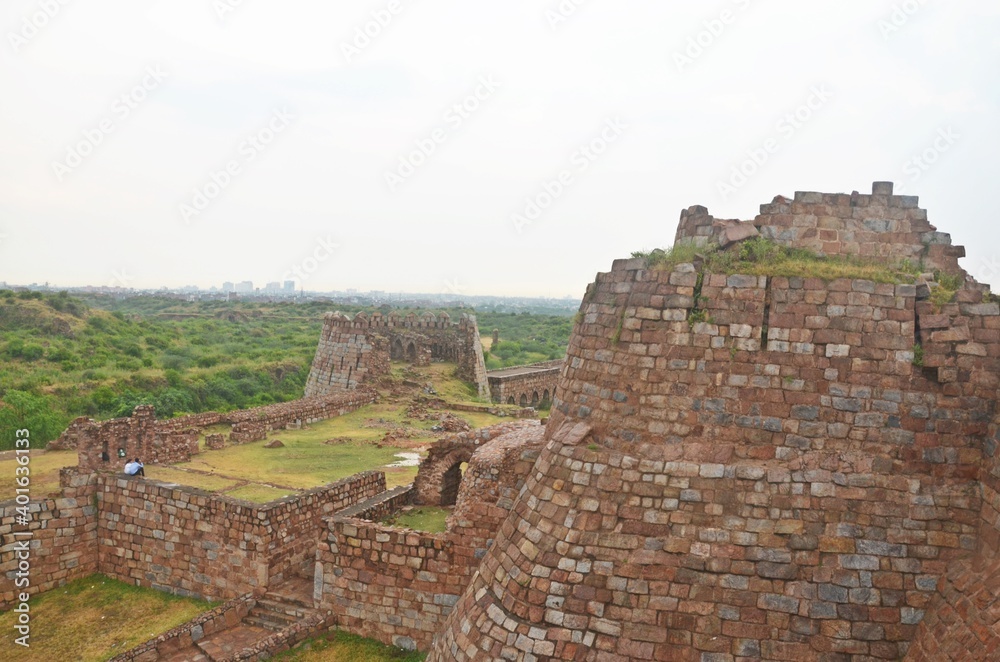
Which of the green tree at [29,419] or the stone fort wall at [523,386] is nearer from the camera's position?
the green tree at [29,419]

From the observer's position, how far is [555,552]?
5.89 m

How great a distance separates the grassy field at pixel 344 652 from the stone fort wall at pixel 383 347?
1664 centimetres

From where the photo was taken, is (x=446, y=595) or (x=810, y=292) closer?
(x=810, y=292)

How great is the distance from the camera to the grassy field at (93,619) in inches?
372

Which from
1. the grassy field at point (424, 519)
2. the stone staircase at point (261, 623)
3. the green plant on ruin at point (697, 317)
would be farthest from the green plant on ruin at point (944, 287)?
the stone staircase at point (261, 623)

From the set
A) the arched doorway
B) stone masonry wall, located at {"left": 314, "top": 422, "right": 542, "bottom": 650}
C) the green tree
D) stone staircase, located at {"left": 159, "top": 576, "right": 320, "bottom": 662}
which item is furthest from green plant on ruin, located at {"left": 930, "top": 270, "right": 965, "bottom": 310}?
the green tree

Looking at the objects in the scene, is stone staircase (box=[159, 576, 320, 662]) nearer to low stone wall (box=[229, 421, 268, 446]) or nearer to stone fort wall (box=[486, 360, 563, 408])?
low stone wall (box=[229, 421, 268, 446])

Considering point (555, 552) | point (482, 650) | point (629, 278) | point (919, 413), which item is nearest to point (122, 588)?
point (482, 650)

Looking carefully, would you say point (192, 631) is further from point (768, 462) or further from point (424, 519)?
point (768, 462)

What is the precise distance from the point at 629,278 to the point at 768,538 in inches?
109

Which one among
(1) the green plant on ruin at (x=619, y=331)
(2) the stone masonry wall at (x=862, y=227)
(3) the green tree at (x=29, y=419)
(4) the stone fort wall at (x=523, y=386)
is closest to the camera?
(2) the stone masonry wall at (x=862, y=227)

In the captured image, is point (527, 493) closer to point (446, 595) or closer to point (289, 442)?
point (446, 595)

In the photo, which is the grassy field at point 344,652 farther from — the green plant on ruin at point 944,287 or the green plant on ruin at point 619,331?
the green plant on ruin at point 944,287

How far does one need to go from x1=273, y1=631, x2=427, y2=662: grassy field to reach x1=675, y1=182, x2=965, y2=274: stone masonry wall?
23.5 ft
